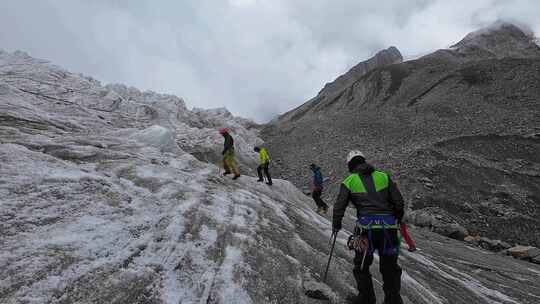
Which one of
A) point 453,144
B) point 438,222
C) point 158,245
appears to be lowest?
point 158,245

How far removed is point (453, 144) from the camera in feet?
97.3

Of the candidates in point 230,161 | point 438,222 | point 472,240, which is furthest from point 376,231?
point 438,222

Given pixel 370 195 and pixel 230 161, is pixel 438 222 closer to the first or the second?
pixel 230 161

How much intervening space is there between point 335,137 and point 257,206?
35.7 meters

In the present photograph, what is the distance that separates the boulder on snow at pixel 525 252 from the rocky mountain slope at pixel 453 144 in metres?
2.20

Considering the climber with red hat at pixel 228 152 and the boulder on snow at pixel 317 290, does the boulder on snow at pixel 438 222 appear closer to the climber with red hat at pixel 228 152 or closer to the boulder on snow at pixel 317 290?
the climber with red hat at pixel 228 152

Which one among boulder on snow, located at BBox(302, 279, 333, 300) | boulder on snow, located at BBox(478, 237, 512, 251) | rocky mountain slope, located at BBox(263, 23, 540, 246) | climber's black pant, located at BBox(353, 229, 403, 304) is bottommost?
boulder on snow, located at BBox(302, 279, 333, 300)

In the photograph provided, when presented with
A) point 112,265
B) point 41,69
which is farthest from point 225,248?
point 41,69

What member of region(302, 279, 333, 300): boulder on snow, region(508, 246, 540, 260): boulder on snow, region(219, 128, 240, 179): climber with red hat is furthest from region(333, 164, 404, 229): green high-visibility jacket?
region(508, 246, 540, 260): boulder on snow

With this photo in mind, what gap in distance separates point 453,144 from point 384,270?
29645 mm

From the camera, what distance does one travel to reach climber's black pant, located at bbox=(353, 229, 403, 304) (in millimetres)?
5188

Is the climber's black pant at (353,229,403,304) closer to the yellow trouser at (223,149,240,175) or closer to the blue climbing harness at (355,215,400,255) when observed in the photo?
the blue climbing harness at (355,215,400,255)

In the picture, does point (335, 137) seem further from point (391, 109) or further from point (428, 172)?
point (428, 172)

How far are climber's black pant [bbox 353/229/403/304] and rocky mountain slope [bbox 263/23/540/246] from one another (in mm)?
15213
